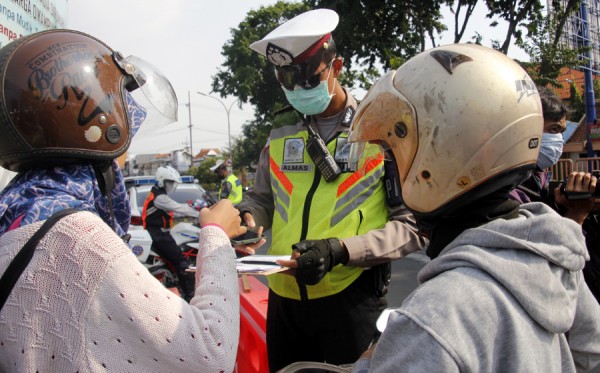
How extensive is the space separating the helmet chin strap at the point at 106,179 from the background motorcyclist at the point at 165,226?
14.9 ft

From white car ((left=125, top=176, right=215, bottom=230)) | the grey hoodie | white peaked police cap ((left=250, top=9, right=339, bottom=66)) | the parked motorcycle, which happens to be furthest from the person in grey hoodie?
white car ((left=125, top=176, right=215, bottom=230))

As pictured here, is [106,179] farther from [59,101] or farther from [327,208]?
[327,208]

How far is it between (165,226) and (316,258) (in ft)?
15.7

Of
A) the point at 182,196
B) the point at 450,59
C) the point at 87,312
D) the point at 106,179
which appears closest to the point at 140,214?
the point at 182,196

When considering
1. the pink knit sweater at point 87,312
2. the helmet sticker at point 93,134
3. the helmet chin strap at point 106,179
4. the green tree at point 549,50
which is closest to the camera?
the pink knit sweater at point 87,312

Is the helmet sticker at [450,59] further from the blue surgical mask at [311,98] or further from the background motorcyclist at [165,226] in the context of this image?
the background motorcyclist at [165,226]

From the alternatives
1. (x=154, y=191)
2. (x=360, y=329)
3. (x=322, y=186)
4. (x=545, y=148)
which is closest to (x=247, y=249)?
(x=322, y=186)

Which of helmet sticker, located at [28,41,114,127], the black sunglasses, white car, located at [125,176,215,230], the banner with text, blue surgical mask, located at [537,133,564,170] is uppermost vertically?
the banner with text

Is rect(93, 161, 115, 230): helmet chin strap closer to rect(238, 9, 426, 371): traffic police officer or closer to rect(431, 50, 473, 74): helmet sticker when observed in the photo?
rect(238, 9, 426, 371): traffic police officer

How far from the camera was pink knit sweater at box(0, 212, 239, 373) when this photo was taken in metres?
1.04

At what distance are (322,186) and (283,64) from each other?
592 mm

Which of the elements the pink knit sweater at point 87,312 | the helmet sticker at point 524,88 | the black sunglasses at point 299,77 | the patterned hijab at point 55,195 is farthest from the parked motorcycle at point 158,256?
the helmet sticker at point 524,88

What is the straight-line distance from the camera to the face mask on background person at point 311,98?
2215mm

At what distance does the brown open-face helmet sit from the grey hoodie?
93 centimetres
